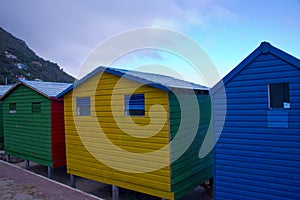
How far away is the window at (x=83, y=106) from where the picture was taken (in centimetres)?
927

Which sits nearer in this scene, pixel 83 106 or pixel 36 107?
pixel 83 106

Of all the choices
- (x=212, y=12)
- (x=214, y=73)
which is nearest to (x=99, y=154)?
(x=214, y=73)

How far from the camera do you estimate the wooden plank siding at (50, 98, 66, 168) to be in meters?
10.9

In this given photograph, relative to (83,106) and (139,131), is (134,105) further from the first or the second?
(83,106)

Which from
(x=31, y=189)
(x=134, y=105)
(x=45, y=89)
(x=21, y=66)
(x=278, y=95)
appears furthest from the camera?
(x=21, y=66)

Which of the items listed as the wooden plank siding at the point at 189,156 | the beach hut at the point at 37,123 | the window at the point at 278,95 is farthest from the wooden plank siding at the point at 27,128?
the window at the point at 278,95

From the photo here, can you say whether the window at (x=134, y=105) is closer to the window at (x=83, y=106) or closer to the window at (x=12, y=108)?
the window at (x=83, y=106)

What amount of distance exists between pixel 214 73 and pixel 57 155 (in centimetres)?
776

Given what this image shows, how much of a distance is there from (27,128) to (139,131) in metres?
7.37

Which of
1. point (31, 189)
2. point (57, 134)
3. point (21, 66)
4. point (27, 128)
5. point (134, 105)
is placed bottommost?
point (31, 189)

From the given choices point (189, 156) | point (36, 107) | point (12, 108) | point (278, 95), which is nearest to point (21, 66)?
point (12, 108)

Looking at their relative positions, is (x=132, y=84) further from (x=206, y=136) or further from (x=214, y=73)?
(x=206, y=136)

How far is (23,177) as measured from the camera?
1077 cm

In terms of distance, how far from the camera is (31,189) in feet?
30.1
